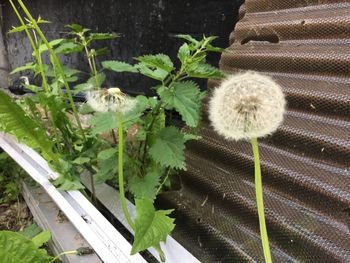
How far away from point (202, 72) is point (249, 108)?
592 mm

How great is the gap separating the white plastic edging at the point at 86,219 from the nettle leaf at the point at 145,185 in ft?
0.54

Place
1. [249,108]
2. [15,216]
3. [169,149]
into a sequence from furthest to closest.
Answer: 1. [15,216]
2. [169,149]
3. [249,108]

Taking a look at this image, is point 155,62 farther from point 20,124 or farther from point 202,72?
point 20,124


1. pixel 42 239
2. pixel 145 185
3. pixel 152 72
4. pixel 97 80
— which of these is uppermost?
pixel 152 72

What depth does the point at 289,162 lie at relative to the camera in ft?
4.75

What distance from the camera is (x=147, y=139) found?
1722mm

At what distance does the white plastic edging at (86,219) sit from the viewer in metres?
1.35

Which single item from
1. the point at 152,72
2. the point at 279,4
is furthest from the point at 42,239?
the point at 279,4

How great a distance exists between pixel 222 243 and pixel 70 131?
42.3 inches

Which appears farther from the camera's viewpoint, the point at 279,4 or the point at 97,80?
the point at 97,80

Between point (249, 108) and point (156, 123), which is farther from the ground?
point (249, 108)

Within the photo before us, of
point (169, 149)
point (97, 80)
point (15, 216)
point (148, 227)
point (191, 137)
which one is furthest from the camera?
point (15, 216)

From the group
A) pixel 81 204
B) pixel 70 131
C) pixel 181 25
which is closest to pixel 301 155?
pixel 81 204

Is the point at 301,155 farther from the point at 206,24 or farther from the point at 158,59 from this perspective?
the point at 206,24
